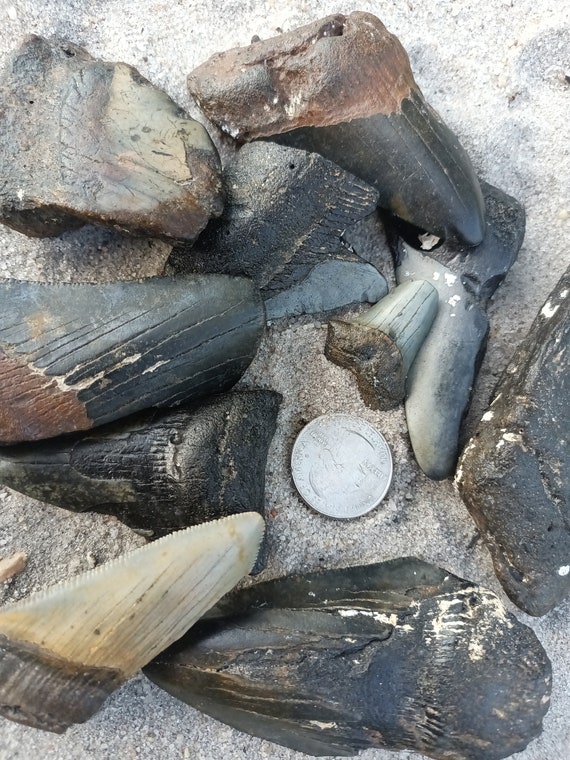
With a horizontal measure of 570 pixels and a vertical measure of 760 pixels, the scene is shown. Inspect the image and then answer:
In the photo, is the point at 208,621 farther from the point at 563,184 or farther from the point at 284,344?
the point at 563,184

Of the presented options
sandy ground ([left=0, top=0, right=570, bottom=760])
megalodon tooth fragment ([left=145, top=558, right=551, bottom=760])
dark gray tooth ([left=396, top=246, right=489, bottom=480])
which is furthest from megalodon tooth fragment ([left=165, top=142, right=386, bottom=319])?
megalodon tooth fragment ([left=145, top=558, right=551, bottom=760])

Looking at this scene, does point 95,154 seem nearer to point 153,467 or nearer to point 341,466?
point 153,467

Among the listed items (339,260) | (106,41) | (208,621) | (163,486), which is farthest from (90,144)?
(208,621)

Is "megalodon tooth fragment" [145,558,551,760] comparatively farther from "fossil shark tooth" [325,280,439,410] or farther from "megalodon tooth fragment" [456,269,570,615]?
"fossil shark tooth" [325,280,439,410]

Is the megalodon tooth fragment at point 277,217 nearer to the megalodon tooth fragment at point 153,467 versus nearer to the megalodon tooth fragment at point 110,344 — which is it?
the megalodon tooth fragment at point 110,344

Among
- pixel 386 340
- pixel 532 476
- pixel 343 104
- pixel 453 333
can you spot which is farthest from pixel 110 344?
pixel 532 476

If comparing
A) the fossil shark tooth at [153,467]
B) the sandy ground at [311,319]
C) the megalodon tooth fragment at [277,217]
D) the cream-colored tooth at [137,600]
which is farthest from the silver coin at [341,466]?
the megalodon tooth fragment at [277,217]

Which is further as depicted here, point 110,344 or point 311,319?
point 311,319
